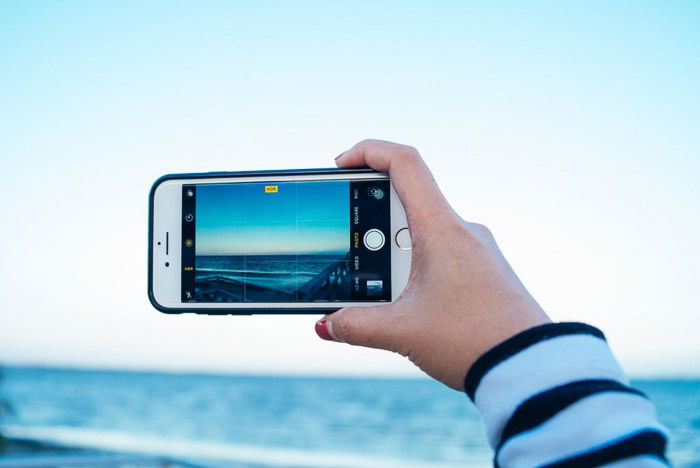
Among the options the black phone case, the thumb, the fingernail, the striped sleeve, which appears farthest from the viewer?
the black phone case

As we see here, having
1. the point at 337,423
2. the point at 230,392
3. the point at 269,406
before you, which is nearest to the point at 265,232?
the point at 337,423

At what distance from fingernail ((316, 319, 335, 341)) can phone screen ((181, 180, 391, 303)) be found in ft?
0.71

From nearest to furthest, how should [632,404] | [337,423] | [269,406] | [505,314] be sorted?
1. [632,404]
2. [505,314]
3. [337,423]
4. [269,406]

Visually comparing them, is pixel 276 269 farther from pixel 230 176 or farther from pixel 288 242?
pixel 230 176

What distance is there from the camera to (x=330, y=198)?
1510mm

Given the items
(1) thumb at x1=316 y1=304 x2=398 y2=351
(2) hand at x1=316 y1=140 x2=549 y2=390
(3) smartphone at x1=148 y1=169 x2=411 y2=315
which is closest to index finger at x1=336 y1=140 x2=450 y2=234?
(2) hand at x1=316 y1=140 x2=549 y2=390

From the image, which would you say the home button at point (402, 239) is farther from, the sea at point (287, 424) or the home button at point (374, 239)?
the sea at point (287, 424)

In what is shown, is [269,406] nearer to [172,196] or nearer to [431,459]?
[431,459]

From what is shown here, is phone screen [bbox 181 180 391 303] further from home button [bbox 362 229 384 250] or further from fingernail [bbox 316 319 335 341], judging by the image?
fingernail [bbox 316 319 335 341]

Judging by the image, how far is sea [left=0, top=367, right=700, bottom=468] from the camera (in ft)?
60.5

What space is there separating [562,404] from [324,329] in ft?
2.28

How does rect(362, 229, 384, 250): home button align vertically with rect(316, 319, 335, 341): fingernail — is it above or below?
above

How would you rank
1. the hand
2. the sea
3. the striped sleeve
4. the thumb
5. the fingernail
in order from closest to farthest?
the striped sleeve
the hand
the thumb
the fingernail
the sea

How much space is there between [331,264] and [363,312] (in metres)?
0.41
